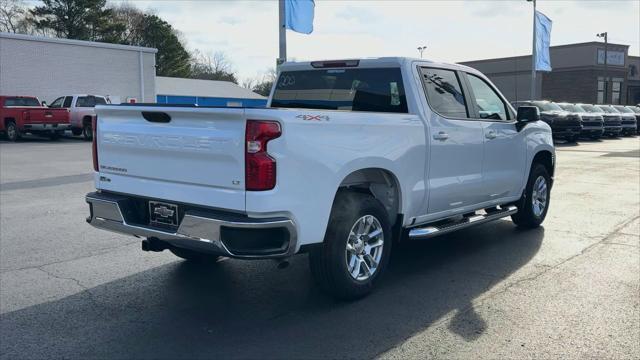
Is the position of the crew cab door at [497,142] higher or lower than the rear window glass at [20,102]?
lower

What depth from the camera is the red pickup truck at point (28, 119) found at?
2433 centimetres

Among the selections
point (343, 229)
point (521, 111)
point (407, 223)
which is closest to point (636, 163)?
point (521, 111)

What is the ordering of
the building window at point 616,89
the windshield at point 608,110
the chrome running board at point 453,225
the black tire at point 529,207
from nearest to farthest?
1. the chrome running board at point 453,225
2. the black tire at point 529,207
3. the windshield at point 608,110
4. the building window at point 616,89

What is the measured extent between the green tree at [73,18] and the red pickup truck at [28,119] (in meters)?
35.4

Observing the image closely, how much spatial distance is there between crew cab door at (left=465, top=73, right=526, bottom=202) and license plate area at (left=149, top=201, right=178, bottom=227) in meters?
3.45

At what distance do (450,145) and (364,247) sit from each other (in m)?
1.52

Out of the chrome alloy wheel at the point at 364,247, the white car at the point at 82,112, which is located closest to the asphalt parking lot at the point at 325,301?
the chrome alloy wheel at the point at 364,247

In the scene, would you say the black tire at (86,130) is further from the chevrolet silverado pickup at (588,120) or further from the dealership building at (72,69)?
the chevrolet silverado pickup at (588,120)

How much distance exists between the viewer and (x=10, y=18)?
63.8 m

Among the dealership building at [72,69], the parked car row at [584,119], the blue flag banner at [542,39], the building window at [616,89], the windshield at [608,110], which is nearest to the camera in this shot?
the parked car row at [584,119]

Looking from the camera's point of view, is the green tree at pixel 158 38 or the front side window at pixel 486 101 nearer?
the front side window at pixel 486 101

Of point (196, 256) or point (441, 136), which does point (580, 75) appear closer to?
point (441, 136)

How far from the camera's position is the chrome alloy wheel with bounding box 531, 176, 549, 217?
779cm

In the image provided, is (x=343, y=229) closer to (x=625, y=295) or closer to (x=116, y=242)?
(x=625, y=295)
